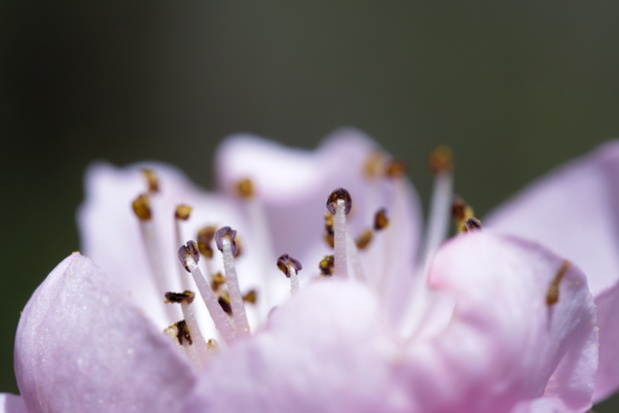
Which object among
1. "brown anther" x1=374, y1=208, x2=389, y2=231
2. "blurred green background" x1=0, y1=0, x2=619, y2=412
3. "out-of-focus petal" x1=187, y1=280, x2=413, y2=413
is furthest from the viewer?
"blurred green background" x1=0, y1=0, x2=619, y2=412

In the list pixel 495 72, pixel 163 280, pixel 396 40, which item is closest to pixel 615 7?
pixel 495 72

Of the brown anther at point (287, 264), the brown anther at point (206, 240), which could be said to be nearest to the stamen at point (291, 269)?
the brown anther at point (287, 264)

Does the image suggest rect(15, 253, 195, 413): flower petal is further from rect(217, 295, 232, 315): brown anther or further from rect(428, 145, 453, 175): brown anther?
rect(428, 145, 453, 175): brown anther

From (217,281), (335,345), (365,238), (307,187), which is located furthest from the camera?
(307,187)

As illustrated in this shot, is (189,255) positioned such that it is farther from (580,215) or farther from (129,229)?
(580,215)

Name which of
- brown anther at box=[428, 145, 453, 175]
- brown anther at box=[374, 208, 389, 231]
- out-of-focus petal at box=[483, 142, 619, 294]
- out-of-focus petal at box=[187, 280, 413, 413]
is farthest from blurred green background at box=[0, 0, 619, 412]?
out-of-focus petal at box=[187, 280, 413, 413]

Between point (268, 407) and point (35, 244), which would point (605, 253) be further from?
point (35, 244)

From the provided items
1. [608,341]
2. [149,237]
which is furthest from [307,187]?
[608,341]
